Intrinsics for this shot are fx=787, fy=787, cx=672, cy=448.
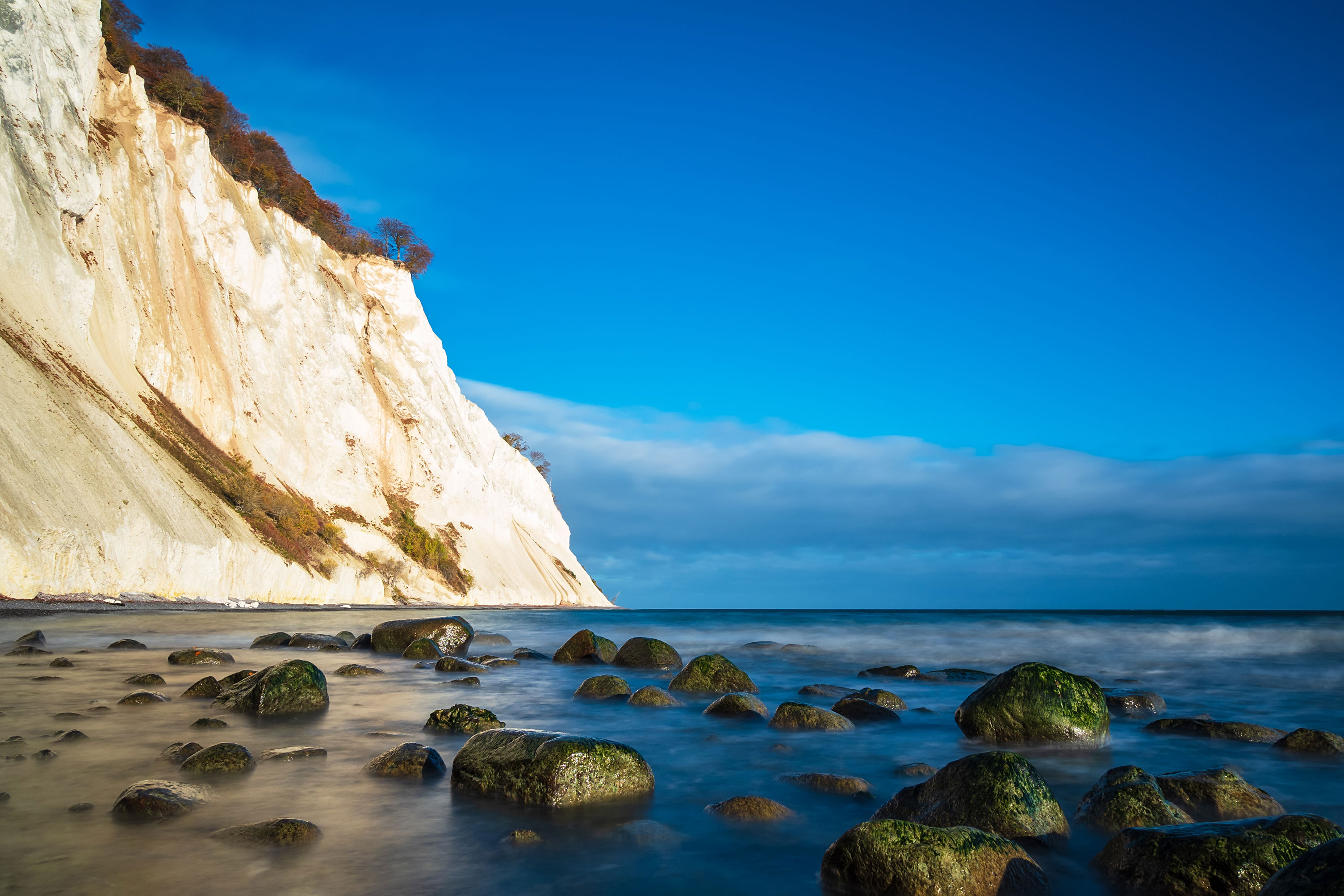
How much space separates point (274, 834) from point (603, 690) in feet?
24.8

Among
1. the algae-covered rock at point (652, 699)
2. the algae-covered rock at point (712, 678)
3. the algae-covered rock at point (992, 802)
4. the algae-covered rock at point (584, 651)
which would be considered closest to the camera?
the algae-covered rock at point (992, 802)

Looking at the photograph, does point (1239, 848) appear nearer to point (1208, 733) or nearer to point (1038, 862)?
point (1038, 862)

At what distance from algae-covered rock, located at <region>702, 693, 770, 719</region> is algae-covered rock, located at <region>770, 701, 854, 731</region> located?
595mm

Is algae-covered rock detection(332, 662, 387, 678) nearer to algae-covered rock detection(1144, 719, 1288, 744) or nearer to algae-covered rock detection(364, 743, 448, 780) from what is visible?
algae-covered rock detection(364, 743, 448, 780)

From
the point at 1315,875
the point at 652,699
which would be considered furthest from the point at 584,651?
the point at 1315,875

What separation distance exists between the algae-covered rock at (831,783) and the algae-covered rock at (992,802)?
2.14 feet

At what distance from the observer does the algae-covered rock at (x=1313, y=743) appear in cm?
879

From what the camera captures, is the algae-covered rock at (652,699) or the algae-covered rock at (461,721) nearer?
the algae-covered rock at (461,721)

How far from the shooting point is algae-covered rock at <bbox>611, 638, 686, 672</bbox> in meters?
16.7

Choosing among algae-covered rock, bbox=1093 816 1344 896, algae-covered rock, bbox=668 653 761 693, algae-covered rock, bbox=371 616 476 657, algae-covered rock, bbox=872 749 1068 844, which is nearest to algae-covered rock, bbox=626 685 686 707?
algae-covered rock, bbox=668 653 761 693

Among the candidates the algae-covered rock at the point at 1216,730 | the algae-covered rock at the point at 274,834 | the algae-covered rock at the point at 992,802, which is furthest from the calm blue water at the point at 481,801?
the algae-covered rock at the point at 1216,730

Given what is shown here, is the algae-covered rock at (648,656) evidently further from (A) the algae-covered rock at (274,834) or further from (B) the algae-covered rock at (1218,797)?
(A) the algae-covered rock at (274,834)

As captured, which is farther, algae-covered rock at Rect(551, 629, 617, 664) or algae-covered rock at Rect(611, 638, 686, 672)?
algae-covered rock at Rect(551, 629, 617, 664)

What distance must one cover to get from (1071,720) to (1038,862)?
4228 mm
